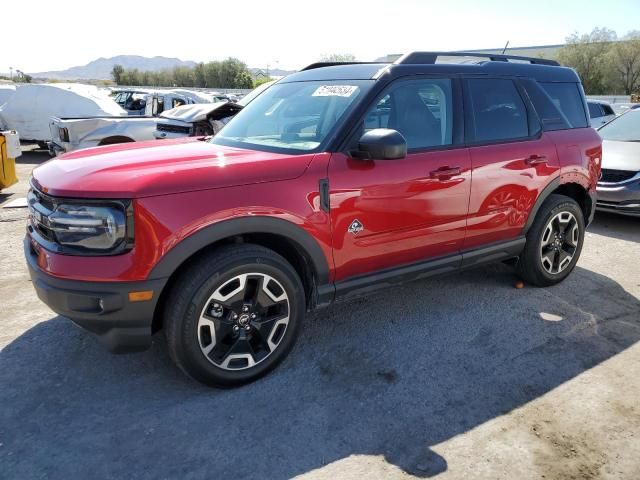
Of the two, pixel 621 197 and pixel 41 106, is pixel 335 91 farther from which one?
pixel 41 106

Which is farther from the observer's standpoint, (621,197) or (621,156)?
(621,156)

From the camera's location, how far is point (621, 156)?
7.01 m

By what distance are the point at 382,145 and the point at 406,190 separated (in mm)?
485

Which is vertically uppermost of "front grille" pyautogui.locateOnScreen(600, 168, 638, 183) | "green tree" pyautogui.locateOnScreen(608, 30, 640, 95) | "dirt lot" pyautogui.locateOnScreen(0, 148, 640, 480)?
"green tree" pyautogui.locateOnScreen(608, 30, 640, 95)

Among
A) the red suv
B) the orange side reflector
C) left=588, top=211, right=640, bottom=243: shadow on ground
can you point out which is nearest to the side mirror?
the red suv

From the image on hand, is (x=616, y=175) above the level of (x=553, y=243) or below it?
above

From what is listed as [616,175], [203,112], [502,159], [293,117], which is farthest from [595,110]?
[293,117]

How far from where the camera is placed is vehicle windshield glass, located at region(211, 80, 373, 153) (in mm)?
3266

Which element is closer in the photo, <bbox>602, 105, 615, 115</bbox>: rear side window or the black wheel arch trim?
the black wheel arch trim

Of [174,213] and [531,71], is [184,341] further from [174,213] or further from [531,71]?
[531,71]

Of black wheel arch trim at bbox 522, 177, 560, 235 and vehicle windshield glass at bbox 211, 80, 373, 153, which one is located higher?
vehicle windshield glass at bbox 211, 80, 373, 153

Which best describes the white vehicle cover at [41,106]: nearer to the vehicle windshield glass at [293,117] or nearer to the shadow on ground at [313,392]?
the vehicle windshield glass at [293,117]

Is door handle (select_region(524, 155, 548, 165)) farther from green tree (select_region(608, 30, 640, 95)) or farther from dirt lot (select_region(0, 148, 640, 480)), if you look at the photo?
green tree (select_region(608, 30, 640, 95))

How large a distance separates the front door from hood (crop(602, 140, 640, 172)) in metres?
4.32
